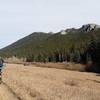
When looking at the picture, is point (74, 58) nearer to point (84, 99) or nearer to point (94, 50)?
point (94, 50)

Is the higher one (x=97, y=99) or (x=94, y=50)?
(x=94, y=50)

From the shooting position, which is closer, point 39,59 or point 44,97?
point 44,97

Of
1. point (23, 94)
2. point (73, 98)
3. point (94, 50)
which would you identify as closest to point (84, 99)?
point (73, 98)

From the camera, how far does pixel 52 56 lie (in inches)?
6117

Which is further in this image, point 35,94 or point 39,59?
point 39,59

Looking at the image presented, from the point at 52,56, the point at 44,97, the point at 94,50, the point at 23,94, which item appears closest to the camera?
the point at 44,97

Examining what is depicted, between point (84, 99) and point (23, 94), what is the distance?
11.9 feet

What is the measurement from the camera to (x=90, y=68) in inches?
3221

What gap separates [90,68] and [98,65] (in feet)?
12.5

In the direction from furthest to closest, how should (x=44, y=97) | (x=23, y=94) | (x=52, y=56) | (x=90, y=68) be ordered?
1. (x=52, y=56)
2. (x=90, y=68)
3. (x=23, y=94)
4. (x=44, y=97)

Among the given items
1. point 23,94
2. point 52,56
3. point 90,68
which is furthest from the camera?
point 52,56

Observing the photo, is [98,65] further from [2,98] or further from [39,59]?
[39,59]

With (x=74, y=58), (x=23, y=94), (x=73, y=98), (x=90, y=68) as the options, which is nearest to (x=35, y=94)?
(x=23, y=94)

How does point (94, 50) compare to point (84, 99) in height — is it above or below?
above
